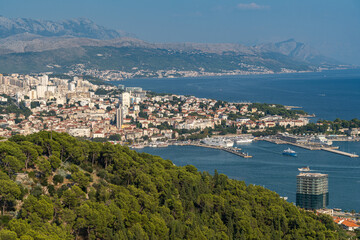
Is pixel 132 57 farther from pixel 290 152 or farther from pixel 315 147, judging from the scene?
pixel 290 152

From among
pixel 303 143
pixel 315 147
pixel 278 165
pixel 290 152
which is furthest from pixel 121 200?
pixel 303 143

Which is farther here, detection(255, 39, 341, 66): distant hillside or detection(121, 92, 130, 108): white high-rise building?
detection(255, 39, 341, 66): distant hillside

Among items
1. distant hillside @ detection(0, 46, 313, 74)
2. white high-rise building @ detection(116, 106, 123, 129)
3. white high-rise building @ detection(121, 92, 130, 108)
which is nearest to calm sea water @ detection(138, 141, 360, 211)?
white high-rise building @ detection(116, 106, 123, 129)

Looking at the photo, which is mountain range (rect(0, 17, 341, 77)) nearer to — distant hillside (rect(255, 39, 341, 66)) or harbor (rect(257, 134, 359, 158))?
distant hillside (rect(255, 39, 341, 66))

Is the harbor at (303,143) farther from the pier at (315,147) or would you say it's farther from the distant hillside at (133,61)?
the distant hillside at (133,61)

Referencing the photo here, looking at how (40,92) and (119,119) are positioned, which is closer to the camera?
(119,119)

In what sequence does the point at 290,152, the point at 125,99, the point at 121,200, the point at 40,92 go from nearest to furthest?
1. the point at 121,200
2. the point at 290,152
3. the point at 125,99
4. the point at 40,92
